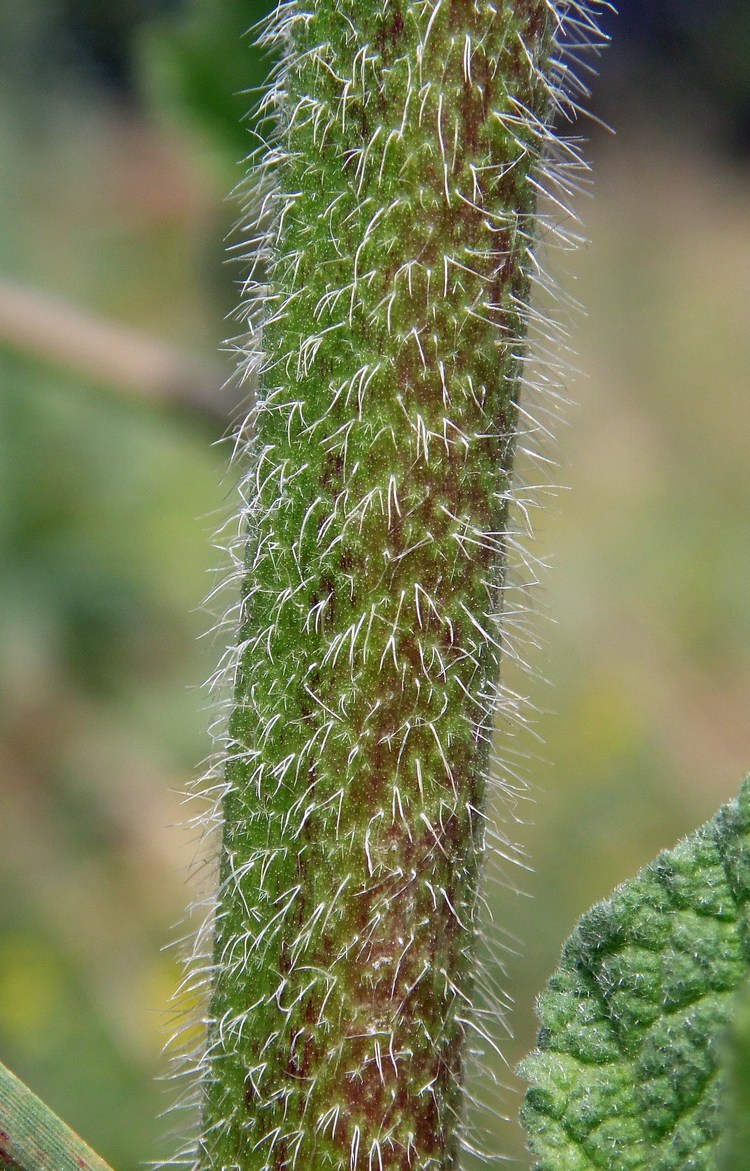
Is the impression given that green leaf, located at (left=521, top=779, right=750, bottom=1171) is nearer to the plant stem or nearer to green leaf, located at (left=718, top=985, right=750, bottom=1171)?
the plant stem

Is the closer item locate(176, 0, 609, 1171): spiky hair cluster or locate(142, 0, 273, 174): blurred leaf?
locate(176, 0, 609, 1171): spiky hair cluster

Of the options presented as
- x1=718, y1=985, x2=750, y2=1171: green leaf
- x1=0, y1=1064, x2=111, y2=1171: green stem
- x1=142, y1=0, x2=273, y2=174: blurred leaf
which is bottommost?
x1=0, y1=1064, x2=111, y2=1171: green stem

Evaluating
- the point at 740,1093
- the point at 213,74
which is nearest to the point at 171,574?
the point at 213,74

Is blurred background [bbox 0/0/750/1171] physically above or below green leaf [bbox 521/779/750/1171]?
above

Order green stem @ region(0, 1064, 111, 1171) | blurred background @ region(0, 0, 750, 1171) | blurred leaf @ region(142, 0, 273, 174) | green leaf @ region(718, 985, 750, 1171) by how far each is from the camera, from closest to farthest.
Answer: green leaf @ region(718, 985, 750, 1171) → green stem @ region(0, 1064, 111, 1171) → blurred leaf @ region(142, 0, 273, 174) → blurred background @ region(0, 0, 750, 1171)

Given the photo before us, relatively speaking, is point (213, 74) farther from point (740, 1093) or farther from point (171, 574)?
point (171, 574)

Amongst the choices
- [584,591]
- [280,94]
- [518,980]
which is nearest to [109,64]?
[584,591]

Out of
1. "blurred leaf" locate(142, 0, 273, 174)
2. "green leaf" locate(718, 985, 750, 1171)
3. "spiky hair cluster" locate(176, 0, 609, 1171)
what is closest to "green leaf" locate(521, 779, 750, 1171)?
"spiky hair cluster" locate(176, 0, 609, 1171)
